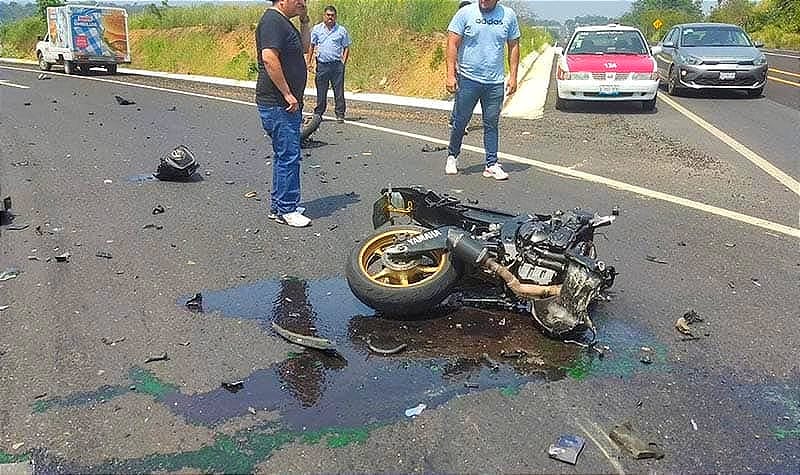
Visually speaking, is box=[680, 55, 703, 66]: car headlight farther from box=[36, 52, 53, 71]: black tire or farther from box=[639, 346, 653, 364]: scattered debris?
box=[36, 52, 53, 71]: black tire

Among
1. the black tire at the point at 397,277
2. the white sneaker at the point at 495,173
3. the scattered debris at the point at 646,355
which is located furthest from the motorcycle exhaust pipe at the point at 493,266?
the white sneaker at the point at 495,173

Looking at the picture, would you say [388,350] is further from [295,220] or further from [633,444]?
[295,220]

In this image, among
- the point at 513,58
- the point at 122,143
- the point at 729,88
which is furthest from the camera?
the point at 729,88

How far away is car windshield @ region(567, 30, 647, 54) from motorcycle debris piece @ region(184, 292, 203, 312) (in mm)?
11995

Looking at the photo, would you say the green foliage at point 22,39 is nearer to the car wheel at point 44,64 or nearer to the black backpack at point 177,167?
the car wheel at point 44,64

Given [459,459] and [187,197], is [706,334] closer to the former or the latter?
[459,459]

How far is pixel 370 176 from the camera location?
860cm

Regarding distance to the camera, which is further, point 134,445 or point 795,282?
point 795,282

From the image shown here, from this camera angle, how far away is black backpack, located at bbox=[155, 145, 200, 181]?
8.32 meters

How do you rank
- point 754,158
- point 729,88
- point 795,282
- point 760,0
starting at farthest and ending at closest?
point 760,0 < point 729,88 < point 754,158 < point 795,282

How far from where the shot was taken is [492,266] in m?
4.24

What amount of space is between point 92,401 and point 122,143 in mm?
8181

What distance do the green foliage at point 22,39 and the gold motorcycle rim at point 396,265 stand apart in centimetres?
4909

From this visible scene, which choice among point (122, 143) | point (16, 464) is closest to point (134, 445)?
point (16, 464)
